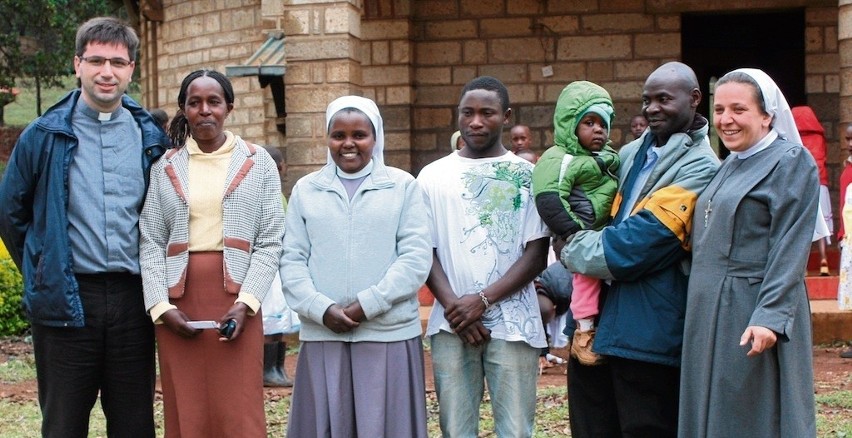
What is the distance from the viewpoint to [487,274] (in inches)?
178

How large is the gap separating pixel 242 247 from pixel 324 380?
24.9 inches

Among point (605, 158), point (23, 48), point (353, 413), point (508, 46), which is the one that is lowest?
point (353, 413)

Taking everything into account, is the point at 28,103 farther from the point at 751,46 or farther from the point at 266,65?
the point at 751,46

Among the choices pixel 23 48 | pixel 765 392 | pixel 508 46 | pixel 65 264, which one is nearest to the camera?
pixel 765 392

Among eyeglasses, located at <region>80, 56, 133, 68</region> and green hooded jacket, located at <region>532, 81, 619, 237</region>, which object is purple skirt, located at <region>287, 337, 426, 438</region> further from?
eyeglasses, located at <region>80, 56, 133, 68</region>

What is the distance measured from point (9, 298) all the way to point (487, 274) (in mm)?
7766

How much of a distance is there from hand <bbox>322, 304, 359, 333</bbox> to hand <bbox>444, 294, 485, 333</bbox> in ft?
1.32

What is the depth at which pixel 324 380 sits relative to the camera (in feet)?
14.4

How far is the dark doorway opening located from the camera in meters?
14.5

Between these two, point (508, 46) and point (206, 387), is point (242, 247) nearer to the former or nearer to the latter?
point (206, 387)

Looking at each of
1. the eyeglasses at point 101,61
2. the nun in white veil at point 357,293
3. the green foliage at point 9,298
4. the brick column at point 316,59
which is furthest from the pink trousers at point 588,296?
the green foliage at point 9,298

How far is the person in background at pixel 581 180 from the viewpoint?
4.29m

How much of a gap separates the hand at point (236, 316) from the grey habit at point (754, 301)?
173 cm

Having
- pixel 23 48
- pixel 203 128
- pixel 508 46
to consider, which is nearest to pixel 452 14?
pixel 508 46
